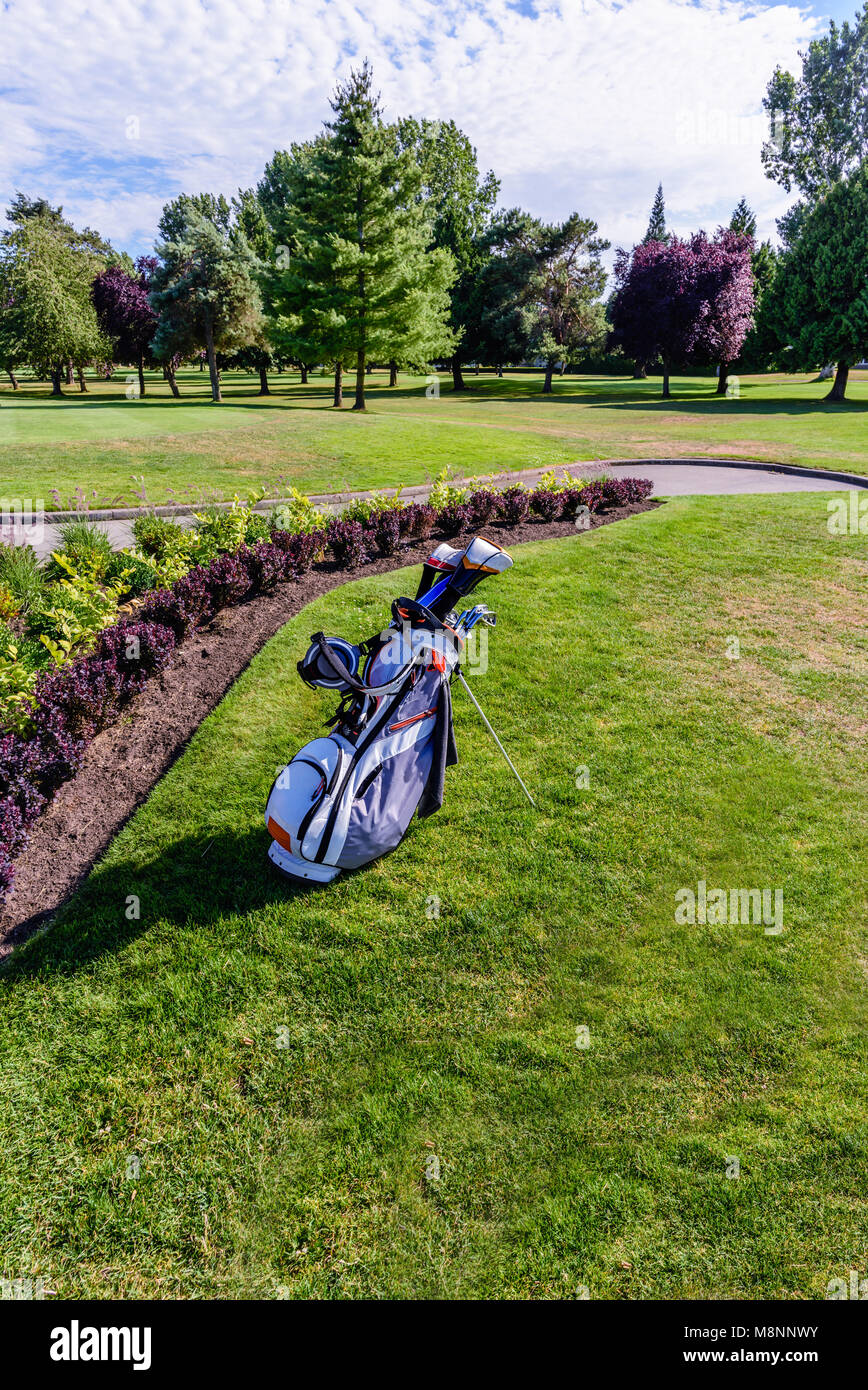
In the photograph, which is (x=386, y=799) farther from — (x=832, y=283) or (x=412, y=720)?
(x=832, y=283)

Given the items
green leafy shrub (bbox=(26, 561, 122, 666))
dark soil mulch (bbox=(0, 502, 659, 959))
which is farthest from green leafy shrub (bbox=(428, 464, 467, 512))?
green leafy shrub (bbox=(26, 561, 122, 666))

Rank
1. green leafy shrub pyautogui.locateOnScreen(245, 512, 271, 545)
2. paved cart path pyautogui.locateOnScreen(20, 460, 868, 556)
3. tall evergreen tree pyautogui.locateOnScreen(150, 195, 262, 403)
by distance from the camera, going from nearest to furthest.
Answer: green leafy shrub pyautogui.locateOnScreen(245, 512, 271, 545) → paved cart path pyautogui.locateOnScreen(20, 460, 868, 556) → tall evergreen tree pyautogui.locateOnScreen(150, 195, 262, 403)

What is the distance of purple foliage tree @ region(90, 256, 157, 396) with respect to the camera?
128 feet

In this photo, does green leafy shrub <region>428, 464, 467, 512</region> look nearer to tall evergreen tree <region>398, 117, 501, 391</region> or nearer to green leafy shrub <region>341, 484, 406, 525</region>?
green leafy shrub <region>341, 484, 406, 525</region>

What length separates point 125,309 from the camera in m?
39.1

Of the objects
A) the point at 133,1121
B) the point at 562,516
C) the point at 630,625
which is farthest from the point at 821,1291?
the point at 562,516

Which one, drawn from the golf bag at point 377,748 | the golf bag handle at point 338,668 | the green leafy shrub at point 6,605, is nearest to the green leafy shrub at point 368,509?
the green leafy shrub at point 6,605

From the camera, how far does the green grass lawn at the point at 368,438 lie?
595 inches

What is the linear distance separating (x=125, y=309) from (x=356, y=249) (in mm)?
17321

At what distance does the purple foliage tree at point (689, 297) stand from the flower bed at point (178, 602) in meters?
31.1

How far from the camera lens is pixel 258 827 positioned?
16.3 feet

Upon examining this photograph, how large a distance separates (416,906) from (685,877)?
1789 millimetres

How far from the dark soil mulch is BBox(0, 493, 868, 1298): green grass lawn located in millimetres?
234

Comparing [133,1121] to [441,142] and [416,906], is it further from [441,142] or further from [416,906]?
[441,142]
